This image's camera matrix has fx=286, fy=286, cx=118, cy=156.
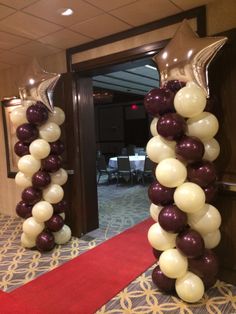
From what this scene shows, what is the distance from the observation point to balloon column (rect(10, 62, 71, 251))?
3.62 meters

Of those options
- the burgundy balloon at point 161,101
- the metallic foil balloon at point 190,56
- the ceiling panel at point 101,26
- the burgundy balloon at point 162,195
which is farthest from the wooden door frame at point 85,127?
the burgundy balloon at point 162,195

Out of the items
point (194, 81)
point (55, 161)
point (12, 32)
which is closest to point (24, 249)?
point (55, 161)

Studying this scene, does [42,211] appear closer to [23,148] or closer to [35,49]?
[23,148]

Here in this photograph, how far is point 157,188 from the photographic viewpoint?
2.57 meters

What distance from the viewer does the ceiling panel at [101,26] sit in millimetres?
3236

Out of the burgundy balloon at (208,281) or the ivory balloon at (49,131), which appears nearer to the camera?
the burgundy balloon at (208,281)

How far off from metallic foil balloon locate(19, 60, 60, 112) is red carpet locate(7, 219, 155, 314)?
1.98m

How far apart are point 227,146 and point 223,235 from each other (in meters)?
0.90

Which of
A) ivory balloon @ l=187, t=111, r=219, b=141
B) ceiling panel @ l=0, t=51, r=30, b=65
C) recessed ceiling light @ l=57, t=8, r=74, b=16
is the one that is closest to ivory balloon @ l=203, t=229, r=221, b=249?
ivory balloon @ l=187, t=111, r=219, b=141

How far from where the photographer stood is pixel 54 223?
12.4ft

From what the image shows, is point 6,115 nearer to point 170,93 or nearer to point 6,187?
point 6,187

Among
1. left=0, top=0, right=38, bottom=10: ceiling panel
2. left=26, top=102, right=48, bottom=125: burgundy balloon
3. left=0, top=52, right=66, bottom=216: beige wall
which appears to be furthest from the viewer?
left=0, top=52, right=66, bottom=216: beige wall

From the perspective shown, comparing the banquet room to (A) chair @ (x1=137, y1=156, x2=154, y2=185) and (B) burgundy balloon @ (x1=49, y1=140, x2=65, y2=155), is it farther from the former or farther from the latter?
(A) chair @ (x1=137, y1=156, x2=154, y2=185)

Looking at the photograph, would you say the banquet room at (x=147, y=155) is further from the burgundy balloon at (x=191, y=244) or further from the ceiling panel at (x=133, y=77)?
the ceiling panel at (x=133, y=77)
